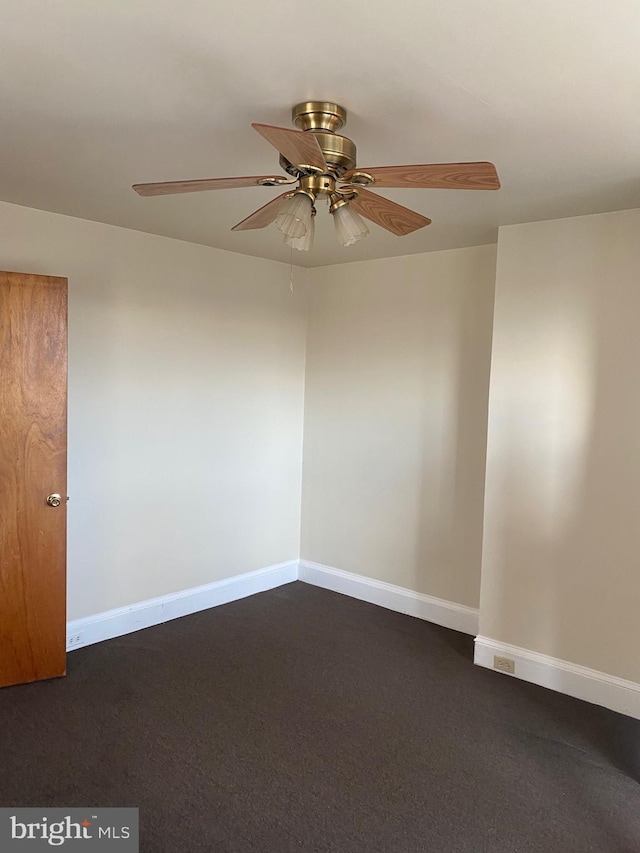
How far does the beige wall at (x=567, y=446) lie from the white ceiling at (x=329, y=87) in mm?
409

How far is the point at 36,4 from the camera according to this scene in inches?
56.6

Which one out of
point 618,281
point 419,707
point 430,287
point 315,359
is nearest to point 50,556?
point 419,707

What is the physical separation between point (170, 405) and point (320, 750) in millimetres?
Result: 2198

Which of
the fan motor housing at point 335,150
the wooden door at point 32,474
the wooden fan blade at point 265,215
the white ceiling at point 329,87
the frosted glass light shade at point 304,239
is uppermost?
the white ceiling at point 329,87

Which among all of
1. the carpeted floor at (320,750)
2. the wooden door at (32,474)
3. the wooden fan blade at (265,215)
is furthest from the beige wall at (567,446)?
the wooden door at (32,474)

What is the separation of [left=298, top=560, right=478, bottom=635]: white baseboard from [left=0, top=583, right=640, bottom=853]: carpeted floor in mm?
285

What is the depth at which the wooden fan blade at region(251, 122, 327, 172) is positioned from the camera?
1505 mm

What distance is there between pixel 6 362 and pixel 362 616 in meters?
2.65

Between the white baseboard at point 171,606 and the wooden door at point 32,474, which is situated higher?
Answer: the wooden door at point 32,474

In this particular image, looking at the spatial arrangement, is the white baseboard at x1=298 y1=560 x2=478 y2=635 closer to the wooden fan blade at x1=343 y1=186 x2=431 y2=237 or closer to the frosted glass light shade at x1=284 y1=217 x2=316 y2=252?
the wooden fan blade at x1=343 y1=186 x2=431 y2=237

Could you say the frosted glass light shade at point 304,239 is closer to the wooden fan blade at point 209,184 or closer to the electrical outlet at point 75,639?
the wooden fan blade at point 209,184

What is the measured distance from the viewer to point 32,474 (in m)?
3.07

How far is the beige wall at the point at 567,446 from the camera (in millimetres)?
2994

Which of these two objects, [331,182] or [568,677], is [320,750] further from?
[331,182]
